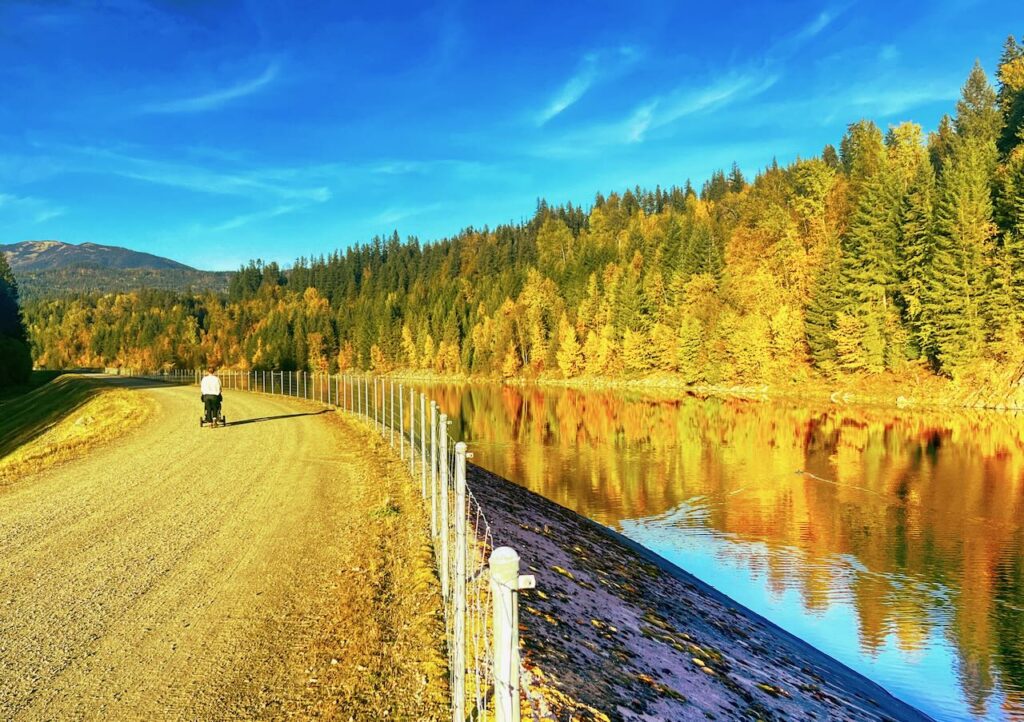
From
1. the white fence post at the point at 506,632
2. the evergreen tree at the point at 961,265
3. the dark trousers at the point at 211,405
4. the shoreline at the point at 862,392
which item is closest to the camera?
the white fence post at the point at 506,632

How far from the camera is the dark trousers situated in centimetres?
2430

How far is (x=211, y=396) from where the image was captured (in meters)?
24.3

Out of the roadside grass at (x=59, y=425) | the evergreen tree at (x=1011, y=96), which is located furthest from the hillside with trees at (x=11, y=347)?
the evergreen tree at (x=1011, y=96)

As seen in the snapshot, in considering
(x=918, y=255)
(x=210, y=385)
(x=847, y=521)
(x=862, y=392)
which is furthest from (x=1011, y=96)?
(x=210, y=385)

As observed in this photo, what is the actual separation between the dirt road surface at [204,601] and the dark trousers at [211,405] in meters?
9.56

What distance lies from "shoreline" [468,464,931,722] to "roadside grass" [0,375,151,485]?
42.3 feet

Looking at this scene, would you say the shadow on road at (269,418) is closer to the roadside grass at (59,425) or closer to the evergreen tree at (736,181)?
the roadside grass at (59,425)

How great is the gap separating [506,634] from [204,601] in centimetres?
560

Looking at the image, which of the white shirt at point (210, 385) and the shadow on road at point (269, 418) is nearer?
the white shirt at point (210, 385)

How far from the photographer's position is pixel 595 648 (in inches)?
291

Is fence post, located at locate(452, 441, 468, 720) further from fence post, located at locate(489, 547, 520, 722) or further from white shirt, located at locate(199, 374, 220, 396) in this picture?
white shirt, located at locate(199, 374, 220, 396)

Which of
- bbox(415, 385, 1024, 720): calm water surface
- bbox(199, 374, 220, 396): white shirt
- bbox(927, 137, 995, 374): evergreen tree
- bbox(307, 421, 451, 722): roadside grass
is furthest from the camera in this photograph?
bbox(927, 137, 995, 374): evergreen tree

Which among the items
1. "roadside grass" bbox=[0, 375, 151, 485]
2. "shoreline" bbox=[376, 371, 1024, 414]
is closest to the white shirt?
"roadside grass" bbox=[0, 375, 151, 485]

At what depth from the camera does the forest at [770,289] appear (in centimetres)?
5447
